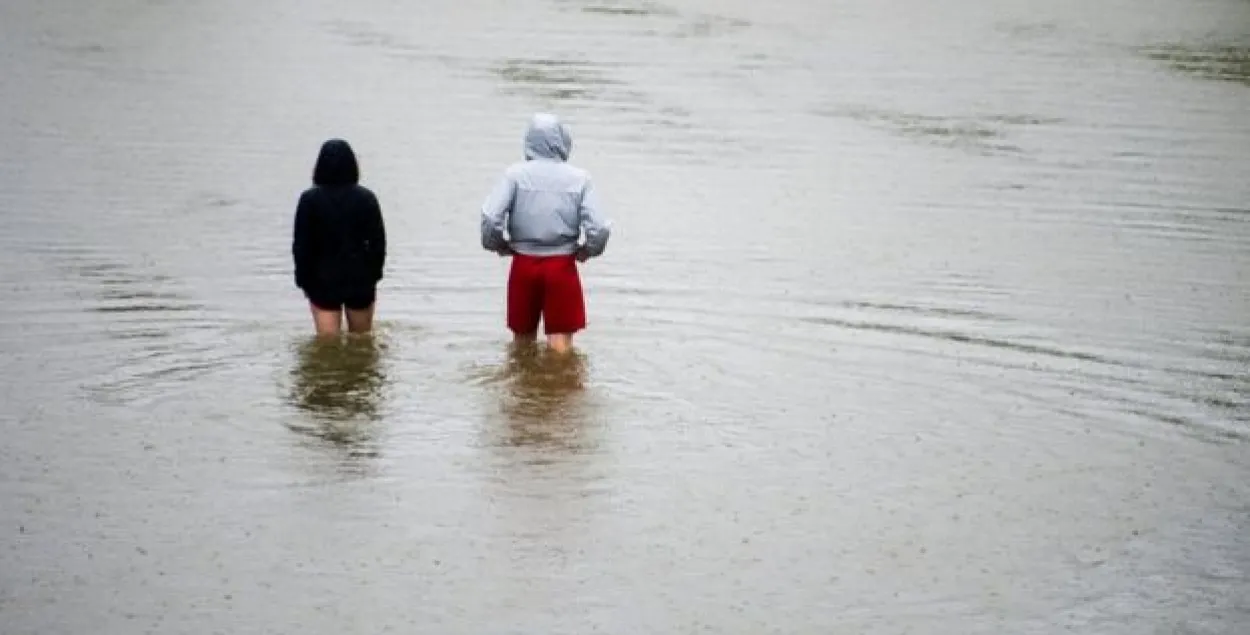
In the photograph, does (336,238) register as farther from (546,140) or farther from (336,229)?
(546,140)

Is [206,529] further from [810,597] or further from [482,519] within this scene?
[810,597]

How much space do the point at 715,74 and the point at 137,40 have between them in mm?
8154

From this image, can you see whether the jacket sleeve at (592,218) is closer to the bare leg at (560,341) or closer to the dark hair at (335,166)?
the bare leg at (560,341)

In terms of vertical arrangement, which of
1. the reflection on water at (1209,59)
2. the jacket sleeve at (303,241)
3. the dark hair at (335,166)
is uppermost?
the dark hair at (335,166)

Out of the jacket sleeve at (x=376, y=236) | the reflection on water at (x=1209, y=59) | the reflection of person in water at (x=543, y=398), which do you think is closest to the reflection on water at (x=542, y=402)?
the reflection of person in water at (x=543, y=398)

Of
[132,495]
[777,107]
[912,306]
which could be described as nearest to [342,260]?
[132,495]

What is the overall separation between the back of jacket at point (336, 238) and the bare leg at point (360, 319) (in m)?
0.28

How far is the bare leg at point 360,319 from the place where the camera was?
12.5 m

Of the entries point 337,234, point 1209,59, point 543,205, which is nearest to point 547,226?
point 543,205

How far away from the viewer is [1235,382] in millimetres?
12438

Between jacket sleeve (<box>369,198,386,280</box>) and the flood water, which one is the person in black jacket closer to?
jacket sleeve (<box>369,198,386,280</box>)

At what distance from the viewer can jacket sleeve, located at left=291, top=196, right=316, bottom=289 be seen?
12055 millimetres

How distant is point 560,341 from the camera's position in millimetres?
12336

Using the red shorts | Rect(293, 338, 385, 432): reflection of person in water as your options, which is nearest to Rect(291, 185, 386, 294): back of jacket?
Rect(293, 338, 385, 432): reflection of person in water
